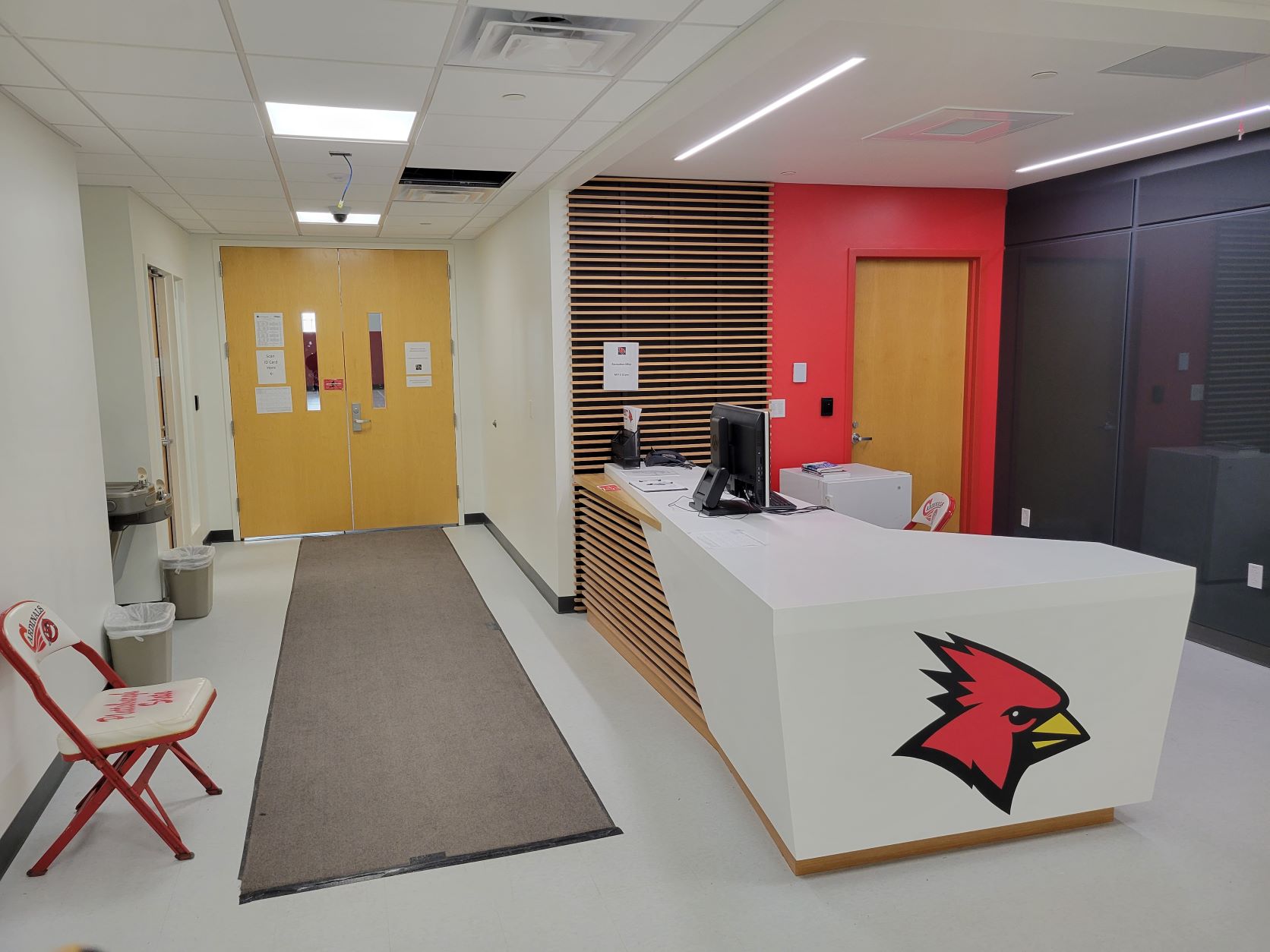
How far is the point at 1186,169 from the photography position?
4914mm

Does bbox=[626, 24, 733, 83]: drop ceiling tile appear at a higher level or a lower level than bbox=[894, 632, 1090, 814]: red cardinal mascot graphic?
higher

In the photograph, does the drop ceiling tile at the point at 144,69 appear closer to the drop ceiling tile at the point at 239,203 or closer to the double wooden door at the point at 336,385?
the drop ceiling tile at the point at 239,203

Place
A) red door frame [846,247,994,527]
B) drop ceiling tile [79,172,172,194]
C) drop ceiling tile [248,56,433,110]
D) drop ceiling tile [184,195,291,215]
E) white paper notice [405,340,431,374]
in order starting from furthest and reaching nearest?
white paper notice [405,340,431,374]
red door frame [846,247,994,527]
drop ceiling tile [184,195,291,215]
drop ceiling tile [79,172,172,194]
drop ceiling tile [248,56,433,110]

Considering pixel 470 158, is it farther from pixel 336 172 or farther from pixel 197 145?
pixel 197 145

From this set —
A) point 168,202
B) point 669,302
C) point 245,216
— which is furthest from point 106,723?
point 245,216

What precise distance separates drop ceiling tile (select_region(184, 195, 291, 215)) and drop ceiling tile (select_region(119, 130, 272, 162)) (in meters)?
1.24

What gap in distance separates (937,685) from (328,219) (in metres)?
5.69

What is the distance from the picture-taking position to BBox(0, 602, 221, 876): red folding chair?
115 inches

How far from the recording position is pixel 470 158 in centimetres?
467

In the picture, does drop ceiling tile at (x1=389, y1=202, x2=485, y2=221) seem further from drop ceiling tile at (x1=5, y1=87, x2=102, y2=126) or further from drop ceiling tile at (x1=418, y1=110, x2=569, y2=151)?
drop ceiling tile at (x1=5, y1=87, x2=102, y2=126)

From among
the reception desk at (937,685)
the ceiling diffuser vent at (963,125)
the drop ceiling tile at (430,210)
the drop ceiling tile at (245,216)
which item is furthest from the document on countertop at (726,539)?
the drop ceiling tile at (245,216)

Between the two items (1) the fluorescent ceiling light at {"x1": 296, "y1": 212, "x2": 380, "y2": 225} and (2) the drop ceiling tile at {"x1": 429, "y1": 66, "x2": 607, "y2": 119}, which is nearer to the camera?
(2) the drop ceiling tile at {"x1": 429, "y1": 66, "x2": 607, "y2": 119}

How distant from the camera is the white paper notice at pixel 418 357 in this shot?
326 inches

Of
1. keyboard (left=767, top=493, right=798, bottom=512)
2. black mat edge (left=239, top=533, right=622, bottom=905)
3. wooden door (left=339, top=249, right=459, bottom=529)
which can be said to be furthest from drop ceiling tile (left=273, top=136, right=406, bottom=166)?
wooden door (left=339, top=249, right=459, bottom=529)
